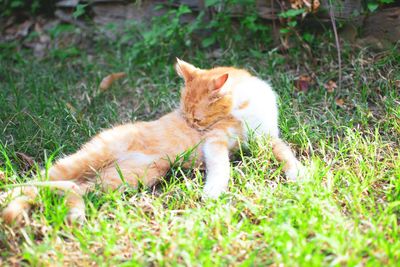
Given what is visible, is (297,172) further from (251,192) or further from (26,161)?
(26,161)

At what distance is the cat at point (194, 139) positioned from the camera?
9.32ft

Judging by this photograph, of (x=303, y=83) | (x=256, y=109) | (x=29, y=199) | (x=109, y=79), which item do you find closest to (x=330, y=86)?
(x=303, y=83)

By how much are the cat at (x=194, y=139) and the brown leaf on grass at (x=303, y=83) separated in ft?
2.47

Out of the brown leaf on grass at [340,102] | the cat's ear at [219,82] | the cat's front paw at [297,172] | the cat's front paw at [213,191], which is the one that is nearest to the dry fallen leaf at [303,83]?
the brown leaf on grass at [340,102]

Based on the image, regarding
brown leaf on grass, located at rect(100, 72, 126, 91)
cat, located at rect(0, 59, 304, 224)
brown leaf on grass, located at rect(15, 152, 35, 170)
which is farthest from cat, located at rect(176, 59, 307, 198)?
brown leaf on grass, located at rect(100, 72, 126, 91)

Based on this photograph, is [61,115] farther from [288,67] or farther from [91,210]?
[288,67]

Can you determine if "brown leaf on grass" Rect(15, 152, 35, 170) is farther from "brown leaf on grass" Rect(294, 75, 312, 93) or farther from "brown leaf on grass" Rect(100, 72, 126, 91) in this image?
"brown leaf on grass" Rect(294, 75, 312, 93)

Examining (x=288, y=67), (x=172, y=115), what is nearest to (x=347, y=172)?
(x=172, y=115)

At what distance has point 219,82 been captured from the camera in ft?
10.2

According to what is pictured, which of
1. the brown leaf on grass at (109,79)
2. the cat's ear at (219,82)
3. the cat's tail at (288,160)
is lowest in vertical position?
the cat's tail at (288,160)

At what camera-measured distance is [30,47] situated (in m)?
5.95

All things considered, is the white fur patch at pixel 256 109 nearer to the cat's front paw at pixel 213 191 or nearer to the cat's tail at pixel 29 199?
the cat's front paw at pixel 213 191

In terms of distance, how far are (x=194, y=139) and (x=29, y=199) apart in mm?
1181

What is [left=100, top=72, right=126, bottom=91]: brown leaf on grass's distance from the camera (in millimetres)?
4496
